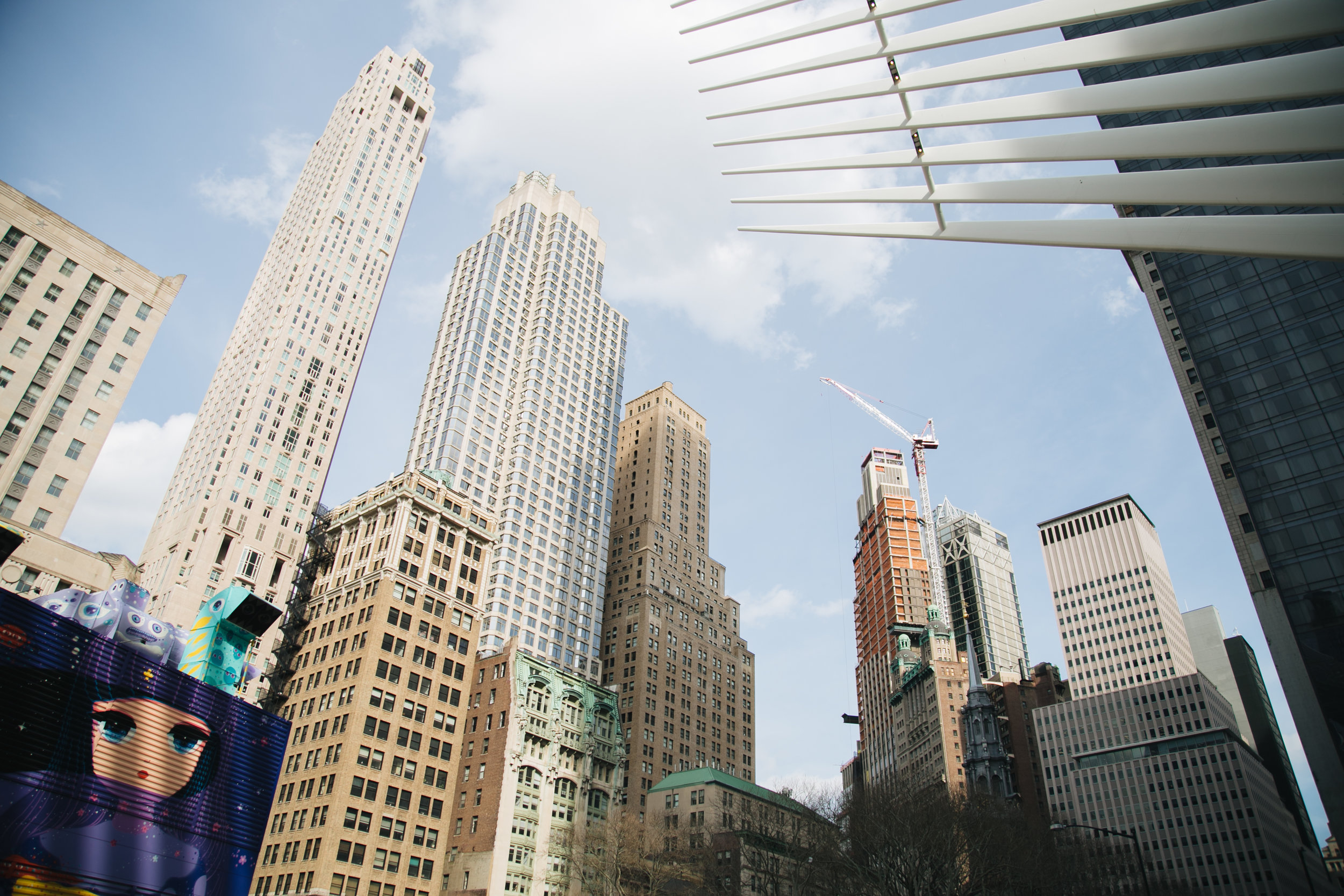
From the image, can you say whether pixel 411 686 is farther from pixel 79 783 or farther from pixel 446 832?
pixel 79 783

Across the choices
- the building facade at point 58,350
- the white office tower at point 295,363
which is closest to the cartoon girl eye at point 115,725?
the building facade at point 58,350

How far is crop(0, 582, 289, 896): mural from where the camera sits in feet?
82.6

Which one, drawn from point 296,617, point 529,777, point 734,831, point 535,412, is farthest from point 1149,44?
point 535,412

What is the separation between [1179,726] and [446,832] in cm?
14060

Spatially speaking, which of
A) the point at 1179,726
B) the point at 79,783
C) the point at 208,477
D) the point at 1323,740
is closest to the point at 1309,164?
the point at 79,783

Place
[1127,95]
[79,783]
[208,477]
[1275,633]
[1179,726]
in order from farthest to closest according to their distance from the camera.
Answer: [1179,726] → [208,477] → [1275,633] → [79,783] → [1127,95]

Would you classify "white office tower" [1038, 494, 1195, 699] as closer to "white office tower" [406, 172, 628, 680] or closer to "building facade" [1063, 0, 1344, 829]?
"building facade" [1063, 0, 1344, 829]

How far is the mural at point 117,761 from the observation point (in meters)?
25.2

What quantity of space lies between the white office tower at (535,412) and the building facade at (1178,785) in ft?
309

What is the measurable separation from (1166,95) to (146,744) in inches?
1384

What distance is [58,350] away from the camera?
6259cm

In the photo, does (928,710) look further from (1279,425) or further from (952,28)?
(952,28)

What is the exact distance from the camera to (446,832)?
72688 mm

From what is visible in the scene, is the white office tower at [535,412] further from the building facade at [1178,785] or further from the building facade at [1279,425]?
the building facade at [1178,785]
